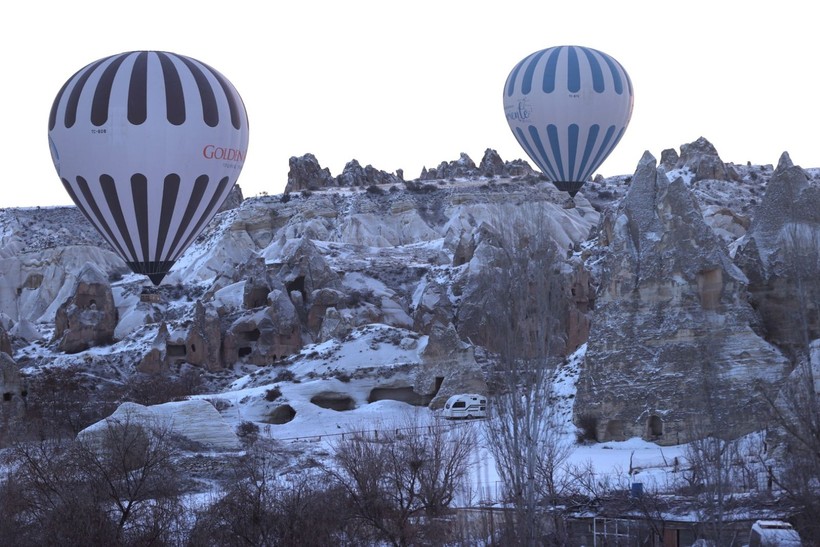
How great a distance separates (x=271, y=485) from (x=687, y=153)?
8407 cm

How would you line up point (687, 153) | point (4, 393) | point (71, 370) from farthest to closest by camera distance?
point (687, 153)
point (71, 370)
point (4, 393)

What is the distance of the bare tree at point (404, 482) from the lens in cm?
2997

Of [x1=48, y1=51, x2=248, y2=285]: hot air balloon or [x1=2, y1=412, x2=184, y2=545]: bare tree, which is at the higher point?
[x1=48, y1=51, x2=248, y2=285]: hot air balloon

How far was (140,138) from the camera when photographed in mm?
43344

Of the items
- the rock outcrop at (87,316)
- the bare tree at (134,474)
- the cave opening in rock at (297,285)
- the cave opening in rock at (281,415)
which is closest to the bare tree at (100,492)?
the bare tree at (134,474)

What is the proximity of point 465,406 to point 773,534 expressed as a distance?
18.4 metres

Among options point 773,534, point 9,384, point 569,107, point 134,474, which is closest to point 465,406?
point 9,384

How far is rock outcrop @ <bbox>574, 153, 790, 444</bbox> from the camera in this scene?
38.6m

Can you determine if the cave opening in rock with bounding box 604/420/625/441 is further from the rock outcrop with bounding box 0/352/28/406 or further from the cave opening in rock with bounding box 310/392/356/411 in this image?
the rock outcrop with bounding box 0/352/28/406

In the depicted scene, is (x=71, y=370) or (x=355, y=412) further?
(x=71, y=370)

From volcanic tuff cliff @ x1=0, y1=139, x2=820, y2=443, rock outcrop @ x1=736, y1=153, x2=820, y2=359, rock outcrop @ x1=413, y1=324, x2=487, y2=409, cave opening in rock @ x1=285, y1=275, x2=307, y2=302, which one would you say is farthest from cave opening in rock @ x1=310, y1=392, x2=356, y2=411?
cave opening in rock @ x1=285, y1=275, x2=307, y2=302

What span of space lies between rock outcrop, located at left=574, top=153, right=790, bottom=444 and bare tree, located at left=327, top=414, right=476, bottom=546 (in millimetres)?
5328

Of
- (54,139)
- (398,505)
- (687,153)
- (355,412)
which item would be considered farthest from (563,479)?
(687,153)

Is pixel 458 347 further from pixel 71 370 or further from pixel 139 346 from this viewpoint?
pixel 139 346
